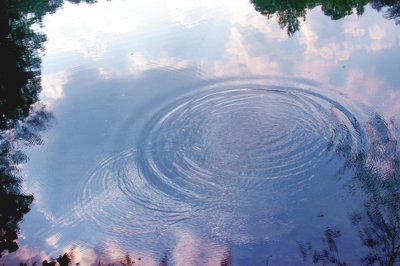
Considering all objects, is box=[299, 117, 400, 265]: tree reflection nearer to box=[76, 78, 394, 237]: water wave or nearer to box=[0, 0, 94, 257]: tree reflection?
box=[76, 78, 394, 237]: water wave

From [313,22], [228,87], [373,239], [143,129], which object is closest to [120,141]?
[143,129]

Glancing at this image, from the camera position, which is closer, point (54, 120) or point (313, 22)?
point (54, 120)

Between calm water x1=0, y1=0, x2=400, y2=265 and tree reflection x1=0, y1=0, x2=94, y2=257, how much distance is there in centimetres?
11

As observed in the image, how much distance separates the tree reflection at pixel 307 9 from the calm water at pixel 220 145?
0.13 meters

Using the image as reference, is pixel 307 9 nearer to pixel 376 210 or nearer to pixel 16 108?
pixel 376 210

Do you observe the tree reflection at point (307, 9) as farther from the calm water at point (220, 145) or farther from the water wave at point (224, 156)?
the water wave at point (224, 156)

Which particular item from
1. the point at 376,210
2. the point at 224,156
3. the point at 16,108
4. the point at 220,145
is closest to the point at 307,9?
the point at 220,145

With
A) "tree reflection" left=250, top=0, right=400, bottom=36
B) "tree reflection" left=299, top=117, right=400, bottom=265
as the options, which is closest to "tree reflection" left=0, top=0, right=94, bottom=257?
"tree reflection" left=299, top=117, right=400, bottom=265

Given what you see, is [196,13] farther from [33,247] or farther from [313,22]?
[33,247]

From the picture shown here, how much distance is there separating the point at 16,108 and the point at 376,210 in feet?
36.5

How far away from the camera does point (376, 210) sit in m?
7.82

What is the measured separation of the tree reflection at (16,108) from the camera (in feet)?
30.3

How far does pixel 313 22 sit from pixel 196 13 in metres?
5.58

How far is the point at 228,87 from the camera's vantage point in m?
12.2
